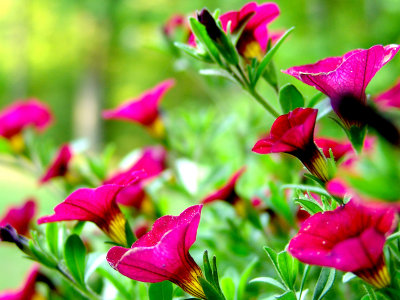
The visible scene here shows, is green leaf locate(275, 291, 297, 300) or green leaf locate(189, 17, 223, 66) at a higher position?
green leaf locate(189, 17, 223, 66)

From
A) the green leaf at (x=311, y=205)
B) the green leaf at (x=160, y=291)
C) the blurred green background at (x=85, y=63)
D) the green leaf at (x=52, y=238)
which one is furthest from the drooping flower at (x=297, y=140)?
the blurred green background at (x=85, y=63)

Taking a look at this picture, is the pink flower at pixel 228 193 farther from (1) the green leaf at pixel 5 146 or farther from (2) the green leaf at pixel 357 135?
(1) the green leaf at pixel 5 146

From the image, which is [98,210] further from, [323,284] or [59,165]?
[59,165]

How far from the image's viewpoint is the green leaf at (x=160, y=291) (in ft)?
1.16

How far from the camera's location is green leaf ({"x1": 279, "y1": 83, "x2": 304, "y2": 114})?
0.38 metres

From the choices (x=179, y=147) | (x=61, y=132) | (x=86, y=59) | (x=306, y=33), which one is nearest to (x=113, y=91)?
(x=86, y=59)

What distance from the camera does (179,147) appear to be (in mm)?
870

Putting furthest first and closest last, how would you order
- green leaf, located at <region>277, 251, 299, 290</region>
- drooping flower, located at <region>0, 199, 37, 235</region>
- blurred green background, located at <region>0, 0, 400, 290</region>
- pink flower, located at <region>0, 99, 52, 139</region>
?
blurred green background, located at <region>0, 0, 400, 290</region>
pink flower, located at <region>0, 99, 52, 139</region>
drooping flower, located at <region>0, 199, 37, 235</region>
green leaf, located at <region>277, 251, 299, 290</region>

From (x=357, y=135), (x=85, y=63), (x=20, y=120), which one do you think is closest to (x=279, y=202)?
(x=357, y=135)

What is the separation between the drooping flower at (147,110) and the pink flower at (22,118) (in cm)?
17

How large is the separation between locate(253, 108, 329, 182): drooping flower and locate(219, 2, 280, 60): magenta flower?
5.5 inches

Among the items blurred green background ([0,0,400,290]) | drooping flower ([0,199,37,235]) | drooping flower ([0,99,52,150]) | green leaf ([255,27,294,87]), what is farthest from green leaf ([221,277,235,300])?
blurred green background ([0,0,400,290])

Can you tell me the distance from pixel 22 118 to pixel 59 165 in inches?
7.2

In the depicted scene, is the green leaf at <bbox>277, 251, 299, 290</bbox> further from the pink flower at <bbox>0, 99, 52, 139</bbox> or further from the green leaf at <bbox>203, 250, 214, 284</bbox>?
the pink flower at <bbox>0, 99, 52, 139</bbox>
